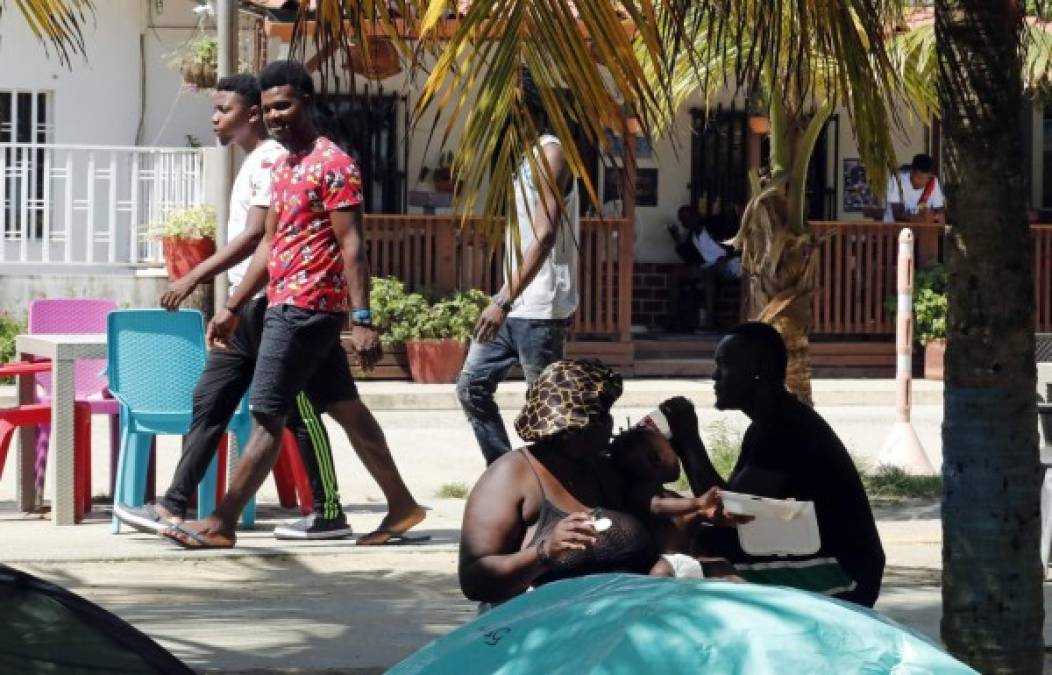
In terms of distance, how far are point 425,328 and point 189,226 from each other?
240cm

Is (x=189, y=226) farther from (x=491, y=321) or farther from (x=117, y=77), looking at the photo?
(x=491, y=321)

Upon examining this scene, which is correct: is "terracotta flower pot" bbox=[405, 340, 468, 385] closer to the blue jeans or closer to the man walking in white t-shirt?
the man walking in white t-shirt

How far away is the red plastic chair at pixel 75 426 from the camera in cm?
905

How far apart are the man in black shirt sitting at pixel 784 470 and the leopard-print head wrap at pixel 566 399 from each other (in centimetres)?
56

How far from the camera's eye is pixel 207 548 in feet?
26.9

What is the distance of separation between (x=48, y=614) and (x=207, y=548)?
4810 millimetres

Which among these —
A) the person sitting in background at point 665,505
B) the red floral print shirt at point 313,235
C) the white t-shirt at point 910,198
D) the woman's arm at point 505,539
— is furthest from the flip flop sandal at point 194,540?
the white t-shirt at point 910,198

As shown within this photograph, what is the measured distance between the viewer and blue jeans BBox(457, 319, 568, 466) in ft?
27.1

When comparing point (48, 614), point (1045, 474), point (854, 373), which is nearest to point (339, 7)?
point (48, 614)

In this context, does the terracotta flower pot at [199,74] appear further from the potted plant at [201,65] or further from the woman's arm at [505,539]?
the woman's arm at [505,539]

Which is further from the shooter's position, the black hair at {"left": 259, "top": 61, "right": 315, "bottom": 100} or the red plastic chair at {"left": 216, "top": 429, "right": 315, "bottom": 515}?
the red plastic chair at {"left": 216, "top": 429, "right": 315, "bottom": 515}

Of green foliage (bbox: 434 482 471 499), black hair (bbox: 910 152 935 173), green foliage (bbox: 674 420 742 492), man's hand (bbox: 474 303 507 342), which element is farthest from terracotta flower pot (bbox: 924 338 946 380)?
man's hand (bbox: 474 303 507 342)

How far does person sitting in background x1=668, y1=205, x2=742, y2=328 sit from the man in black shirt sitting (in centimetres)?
1421

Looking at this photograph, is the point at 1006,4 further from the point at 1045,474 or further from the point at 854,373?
the point at 854,373
